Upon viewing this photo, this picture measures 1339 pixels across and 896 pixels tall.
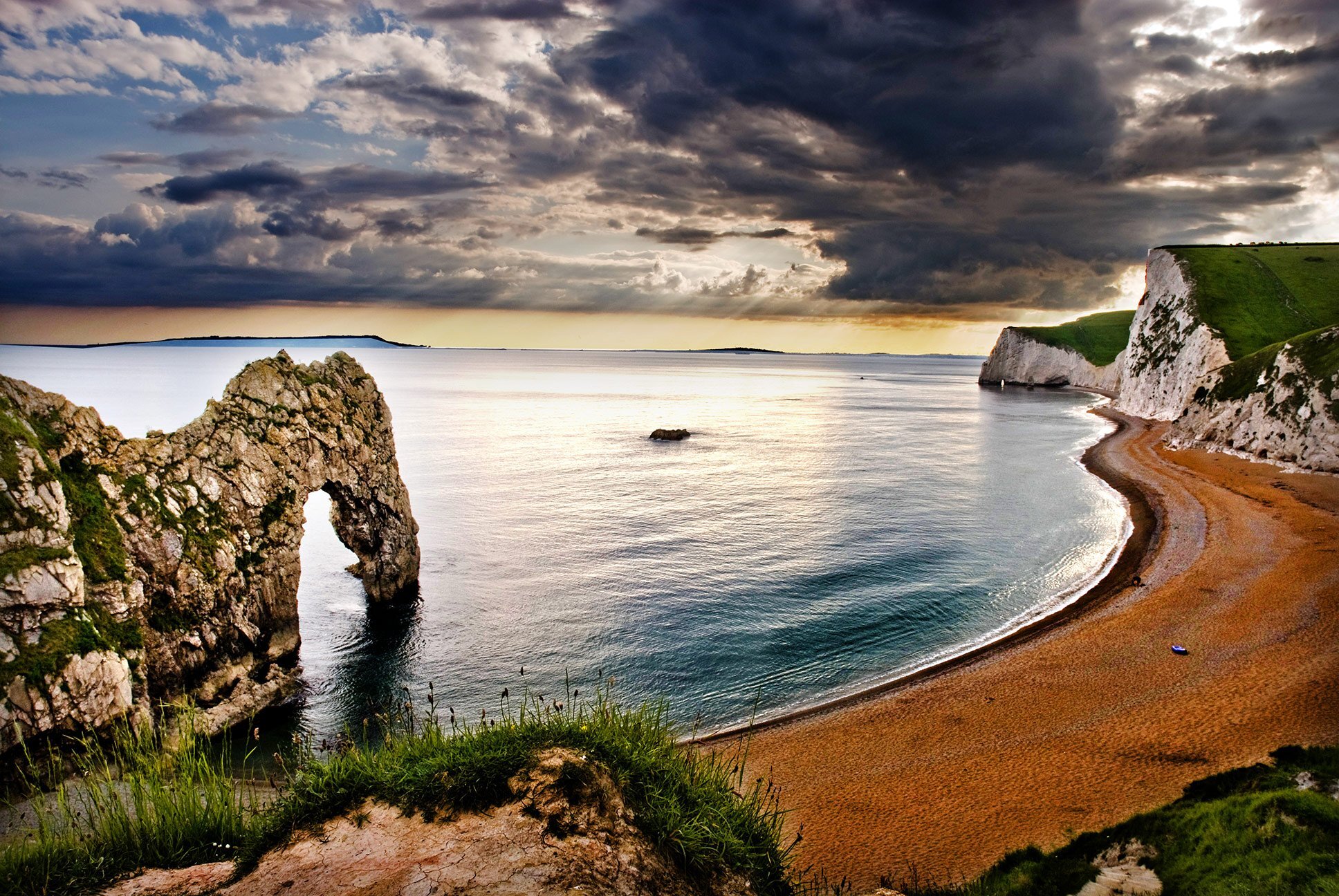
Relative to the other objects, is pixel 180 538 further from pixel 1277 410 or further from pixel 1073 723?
pixel 1277 410

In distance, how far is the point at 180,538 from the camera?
19.8 meters

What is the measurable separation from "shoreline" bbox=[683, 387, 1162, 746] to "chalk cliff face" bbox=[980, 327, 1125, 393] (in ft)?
422

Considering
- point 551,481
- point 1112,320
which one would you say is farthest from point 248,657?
point 1112,320

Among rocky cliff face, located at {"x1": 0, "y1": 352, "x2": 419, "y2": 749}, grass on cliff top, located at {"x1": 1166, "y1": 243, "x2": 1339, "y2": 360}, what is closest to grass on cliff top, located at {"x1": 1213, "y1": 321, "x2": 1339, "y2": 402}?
grass on cliff top, located at {"x1": 1166, "y1": 243, "x2": 1339, "y2": 360}

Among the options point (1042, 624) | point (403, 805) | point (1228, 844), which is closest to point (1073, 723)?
point (1042, 624)

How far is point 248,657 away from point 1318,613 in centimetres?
3708

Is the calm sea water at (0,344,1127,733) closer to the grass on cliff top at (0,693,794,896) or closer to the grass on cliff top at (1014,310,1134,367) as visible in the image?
the grass on cliff top at (0,693,794,896)

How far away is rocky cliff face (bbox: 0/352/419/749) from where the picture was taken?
13.9 metres

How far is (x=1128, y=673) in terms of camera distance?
74.3ft

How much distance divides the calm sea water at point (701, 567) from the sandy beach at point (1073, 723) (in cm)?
255

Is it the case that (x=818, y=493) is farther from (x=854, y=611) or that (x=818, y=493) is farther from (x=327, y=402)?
(x=327, y=402)

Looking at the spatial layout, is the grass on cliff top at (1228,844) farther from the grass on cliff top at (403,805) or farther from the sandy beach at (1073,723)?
the grass on cliff top at (403,805)

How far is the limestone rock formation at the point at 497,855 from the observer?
271 inches

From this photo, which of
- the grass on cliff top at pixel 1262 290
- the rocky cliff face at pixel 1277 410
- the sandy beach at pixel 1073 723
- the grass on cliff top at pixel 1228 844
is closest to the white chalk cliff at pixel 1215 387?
the rocky cliff face at pixel 1277 410
